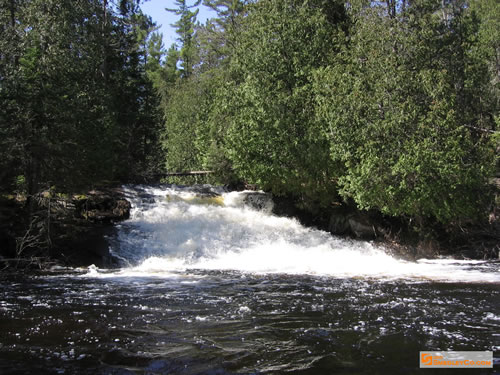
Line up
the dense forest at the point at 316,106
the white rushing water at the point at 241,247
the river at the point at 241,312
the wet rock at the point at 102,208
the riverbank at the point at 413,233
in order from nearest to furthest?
the river at the point at 241,312
the white rushing water at the point at 241,247
the dense forest at the point at 316,106
the riverbank at the point at 413,233
the wet rock at the point at 102,208

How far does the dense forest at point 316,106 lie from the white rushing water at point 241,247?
6.42 feet

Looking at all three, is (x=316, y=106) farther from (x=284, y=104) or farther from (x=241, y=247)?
(x=241, y=247)

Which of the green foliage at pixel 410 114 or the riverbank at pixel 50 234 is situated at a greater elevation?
the green foliage at pixel 410 114

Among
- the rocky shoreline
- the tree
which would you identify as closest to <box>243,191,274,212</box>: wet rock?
the rocky shoreline

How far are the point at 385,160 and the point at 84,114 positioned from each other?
12.4 meters

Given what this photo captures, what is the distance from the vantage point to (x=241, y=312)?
8461 mm

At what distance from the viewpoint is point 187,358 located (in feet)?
19.3

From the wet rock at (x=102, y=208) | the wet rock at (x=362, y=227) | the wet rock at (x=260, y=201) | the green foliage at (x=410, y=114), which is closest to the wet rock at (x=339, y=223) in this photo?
the wet rock at (x=362, y=227)

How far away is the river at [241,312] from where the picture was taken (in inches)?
228

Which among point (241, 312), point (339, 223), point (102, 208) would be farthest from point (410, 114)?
point (102, 208)

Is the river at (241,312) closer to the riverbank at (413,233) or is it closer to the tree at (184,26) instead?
the riverbank at (413,233)

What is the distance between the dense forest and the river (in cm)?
317

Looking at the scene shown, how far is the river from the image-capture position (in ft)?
19.0

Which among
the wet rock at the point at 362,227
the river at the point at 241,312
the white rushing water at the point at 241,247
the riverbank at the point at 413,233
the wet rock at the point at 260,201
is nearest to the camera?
the river at the point at 241,312
